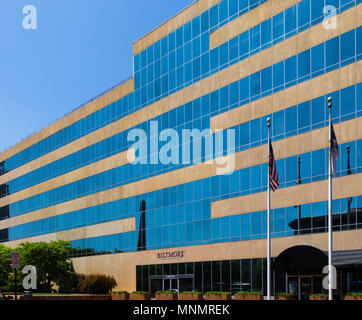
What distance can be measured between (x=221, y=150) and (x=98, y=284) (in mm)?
23138

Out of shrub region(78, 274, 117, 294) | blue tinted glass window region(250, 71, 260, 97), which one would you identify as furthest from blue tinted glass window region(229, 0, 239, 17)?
shrub region(78, 274, 117, 294)

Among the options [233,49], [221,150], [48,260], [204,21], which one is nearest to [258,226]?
[221,150]

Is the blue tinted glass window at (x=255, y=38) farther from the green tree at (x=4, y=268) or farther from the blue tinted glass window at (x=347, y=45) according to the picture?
the green tree at (x=4, y=268)

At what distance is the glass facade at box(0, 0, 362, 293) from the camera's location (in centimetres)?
3919

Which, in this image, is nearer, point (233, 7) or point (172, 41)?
point (233, 7)

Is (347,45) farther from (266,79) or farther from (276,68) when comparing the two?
(266,79)

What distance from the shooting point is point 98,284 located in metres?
61.0

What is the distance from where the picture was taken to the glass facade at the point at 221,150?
129 feet

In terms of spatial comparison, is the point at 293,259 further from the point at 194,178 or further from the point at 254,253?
the point at 194,178

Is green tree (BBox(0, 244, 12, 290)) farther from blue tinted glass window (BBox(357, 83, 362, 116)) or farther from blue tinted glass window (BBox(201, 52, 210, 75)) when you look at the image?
blue tinted glass window (BBox(357, 83, 362, 116))
